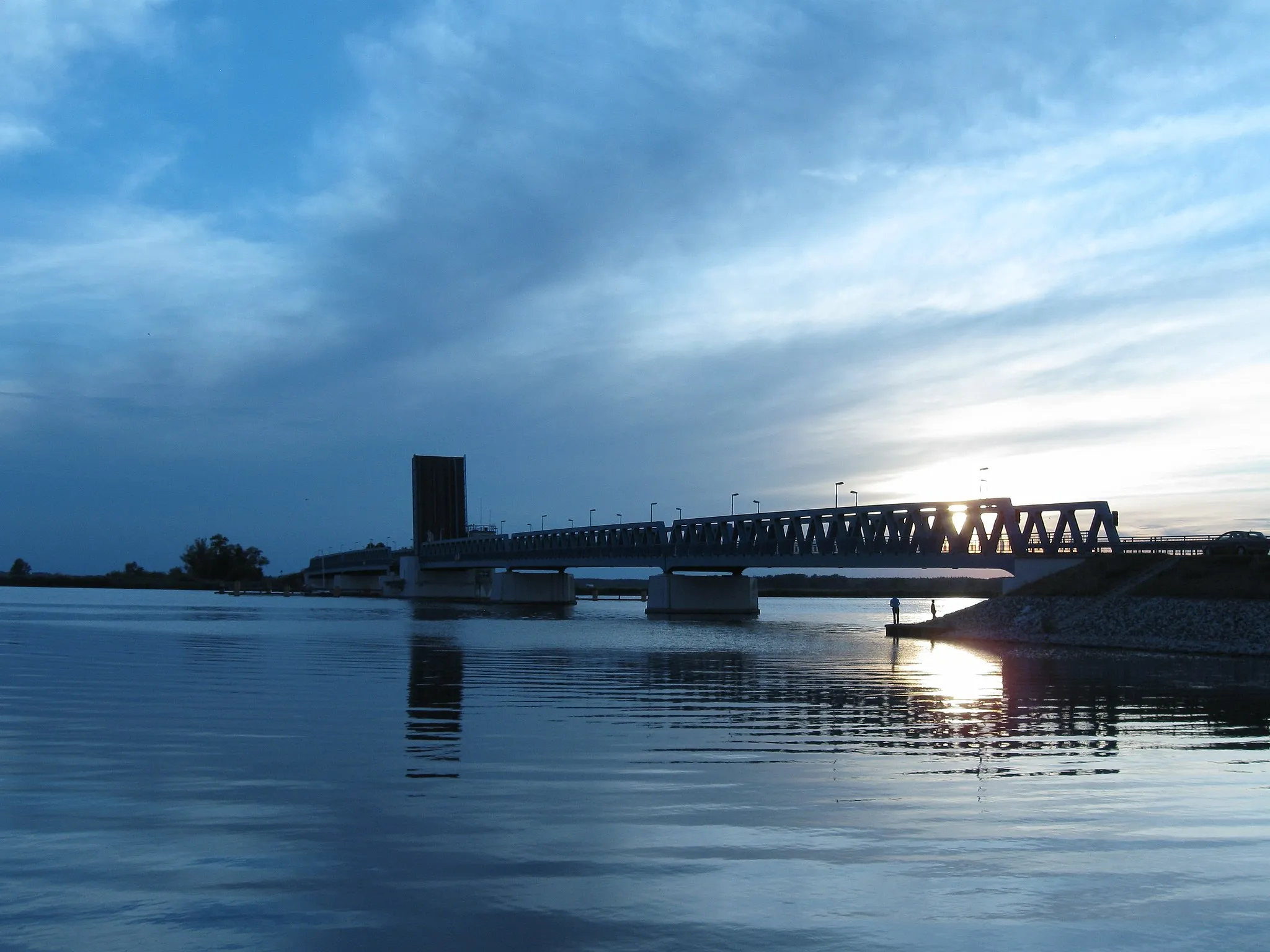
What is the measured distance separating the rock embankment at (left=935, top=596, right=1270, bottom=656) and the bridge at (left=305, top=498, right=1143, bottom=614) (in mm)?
7644

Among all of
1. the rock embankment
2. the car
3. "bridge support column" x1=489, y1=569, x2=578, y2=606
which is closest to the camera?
the rock embankment

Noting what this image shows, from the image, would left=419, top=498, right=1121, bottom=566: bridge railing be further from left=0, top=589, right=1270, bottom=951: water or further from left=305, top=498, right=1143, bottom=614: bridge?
left=0, top=589, right=1270, bottom=951: water

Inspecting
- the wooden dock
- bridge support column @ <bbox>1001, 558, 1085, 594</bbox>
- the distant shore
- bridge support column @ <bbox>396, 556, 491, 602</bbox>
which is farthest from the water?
bridge support column @ <bbox>396, 556, 491, 602</bbox>

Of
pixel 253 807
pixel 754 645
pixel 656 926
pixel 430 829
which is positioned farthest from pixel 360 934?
pixel 754 645

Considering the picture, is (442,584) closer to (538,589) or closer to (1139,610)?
(538,589)

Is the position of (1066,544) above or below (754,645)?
above

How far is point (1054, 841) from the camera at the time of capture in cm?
1220

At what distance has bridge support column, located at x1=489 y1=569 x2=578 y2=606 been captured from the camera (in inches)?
5792

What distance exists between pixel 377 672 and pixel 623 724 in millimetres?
14757

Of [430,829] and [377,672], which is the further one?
[377,672]

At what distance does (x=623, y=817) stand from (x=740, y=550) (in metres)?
92.2

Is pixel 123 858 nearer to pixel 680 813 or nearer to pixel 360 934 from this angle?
pixel 360 934

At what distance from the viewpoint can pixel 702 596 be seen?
114 m

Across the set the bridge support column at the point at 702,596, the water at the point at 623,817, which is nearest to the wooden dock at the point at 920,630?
the water at the point at 623,817
